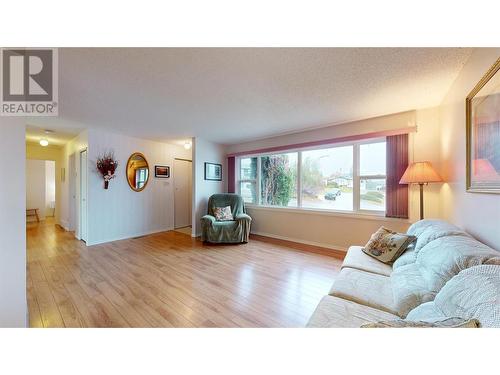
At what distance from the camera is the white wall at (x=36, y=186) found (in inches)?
248

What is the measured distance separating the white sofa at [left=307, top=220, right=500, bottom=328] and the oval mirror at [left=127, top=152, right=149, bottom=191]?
4.36 m

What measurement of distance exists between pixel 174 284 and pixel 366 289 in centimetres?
191

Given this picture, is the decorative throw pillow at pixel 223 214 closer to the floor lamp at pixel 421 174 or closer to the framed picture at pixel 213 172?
the framed picture at pixel 213 172

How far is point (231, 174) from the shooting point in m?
5.01

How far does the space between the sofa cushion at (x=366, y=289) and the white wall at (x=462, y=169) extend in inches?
29.7

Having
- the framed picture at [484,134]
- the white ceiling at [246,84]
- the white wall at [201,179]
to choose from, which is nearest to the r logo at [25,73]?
the white ceiling at [246,84]

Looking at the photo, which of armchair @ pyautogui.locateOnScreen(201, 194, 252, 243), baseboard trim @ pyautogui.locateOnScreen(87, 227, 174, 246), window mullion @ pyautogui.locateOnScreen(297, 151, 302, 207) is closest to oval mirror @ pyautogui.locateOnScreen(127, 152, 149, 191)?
baseboard trim @ pyautogui.locateOnScreen(87, 227, 174, 246)

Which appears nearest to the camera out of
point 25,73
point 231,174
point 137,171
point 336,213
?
point 25,73

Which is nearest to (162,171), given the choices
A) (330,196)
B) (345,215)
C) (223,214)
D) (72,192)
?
(223,214)

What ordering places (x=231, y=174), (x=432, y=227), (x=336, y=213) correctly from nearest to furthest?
(x=432, y=227), (x=336, y=213), (x=231, y=174)

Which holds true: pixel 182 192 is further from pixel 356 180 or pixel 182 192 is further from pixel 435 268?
pixel 435 268

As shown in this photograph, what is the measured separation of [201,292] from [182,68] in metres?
2.18
